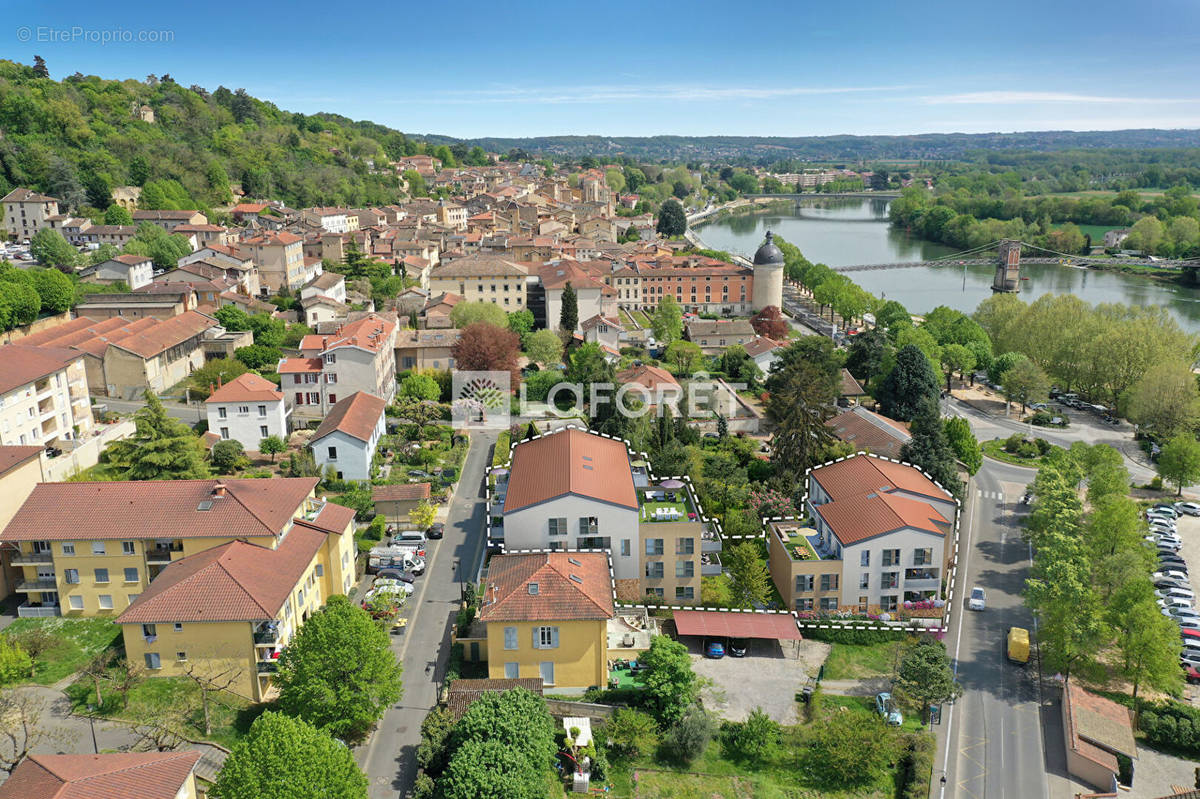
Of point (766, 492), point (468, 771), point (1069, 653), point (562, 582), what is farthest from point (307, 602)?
point (1069, 653)

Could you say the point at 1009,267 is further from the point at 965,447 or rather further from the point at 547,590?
the point at 547,590

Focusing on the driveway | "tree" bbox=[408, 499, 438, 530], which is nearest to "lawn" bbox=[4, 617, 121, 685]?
"tree" bbox=[408, 499, 438, 530]

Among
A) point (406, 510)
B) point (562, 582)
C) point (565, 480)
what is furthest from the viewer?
point (406, 510)

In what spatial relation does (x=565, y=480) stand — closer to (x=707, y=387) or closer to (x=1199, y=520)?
(x=707, y=387)

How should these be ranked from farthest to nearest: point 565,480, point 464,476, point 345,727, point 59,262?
point 59,262 → point 464,476 → point 565,480 → point 345,727

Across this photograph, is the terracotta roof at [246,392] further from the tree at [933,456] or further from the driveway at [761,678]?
the tree at [933,456]

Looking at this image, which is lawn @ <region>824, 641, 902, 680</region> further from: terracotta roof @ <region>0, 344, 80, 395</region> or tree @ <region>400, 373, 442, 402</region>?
terracotta roof @ <region>0, 344, 80, 395</region>
